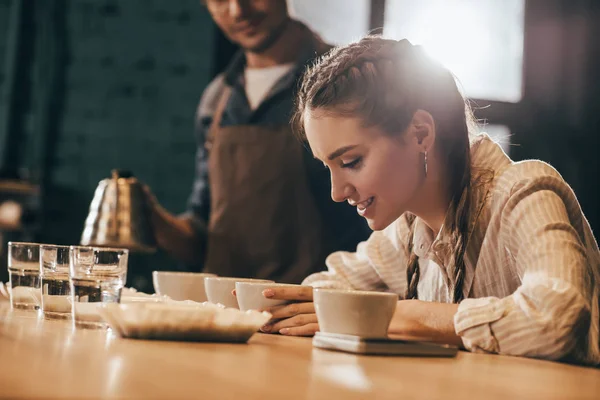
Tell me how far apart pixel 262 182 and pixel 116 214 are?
0.67 m

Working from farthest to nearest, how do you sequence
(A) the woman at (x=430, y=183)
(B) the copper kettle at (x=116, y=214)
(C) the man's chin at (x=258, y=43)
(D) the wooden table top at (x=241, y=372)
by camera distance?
(C) the man's chin at (x=258, y=43), (B) the copper kettle at (x=116, y=214), (A) the woman at (x=430, y=183), (D) the wooden table top at (x=241, y=372)

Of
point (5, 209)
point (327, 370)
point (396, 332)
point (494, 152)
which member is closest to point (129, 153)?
point (5, 209)

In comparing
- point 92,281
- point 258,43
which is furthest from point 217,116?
point 92,281

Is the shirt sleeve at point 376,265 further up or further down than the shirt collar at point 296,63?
further down

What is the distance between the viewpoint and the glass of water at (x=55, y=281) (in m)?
1.29

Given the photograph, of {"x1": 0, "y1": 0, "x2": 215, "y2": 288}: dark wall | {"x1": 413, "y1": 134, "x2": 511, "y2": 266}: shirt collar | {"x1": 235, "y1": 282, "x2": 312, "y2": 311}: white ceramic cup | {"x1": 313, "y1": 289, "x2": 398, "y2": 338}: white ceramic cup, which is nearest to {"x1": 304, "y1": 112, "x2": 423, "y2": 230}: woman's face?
{"x1": 413, "y1": 134, "x2": 511, "y2": 266}: shirt collar

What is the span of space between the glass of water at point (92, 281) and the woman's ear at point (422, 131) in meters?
0.76

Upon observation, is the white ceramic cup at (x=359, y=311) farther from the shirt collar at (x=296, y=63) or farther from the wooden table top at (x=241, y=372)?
the shirt collar at (x=296, y=63)

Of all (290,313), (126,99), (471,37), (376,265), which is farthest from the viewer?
(471,37)

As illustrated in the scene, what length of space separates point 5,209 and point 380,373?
3.08 meters

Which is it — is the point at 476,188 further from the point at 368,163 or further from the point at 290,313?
the point at 290,313

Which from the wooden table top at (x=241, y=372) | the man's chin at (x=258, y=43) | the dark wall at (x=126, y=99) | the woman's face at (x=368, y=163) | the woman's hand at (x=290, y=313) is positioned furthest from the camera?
the dark wall at (x=126, y=99)

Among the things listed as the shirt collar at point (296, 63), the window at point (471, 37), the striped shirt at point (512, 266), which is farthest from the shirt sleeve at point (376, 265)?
the window at point (471, 37)

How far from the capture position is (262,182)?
10.6 feet
